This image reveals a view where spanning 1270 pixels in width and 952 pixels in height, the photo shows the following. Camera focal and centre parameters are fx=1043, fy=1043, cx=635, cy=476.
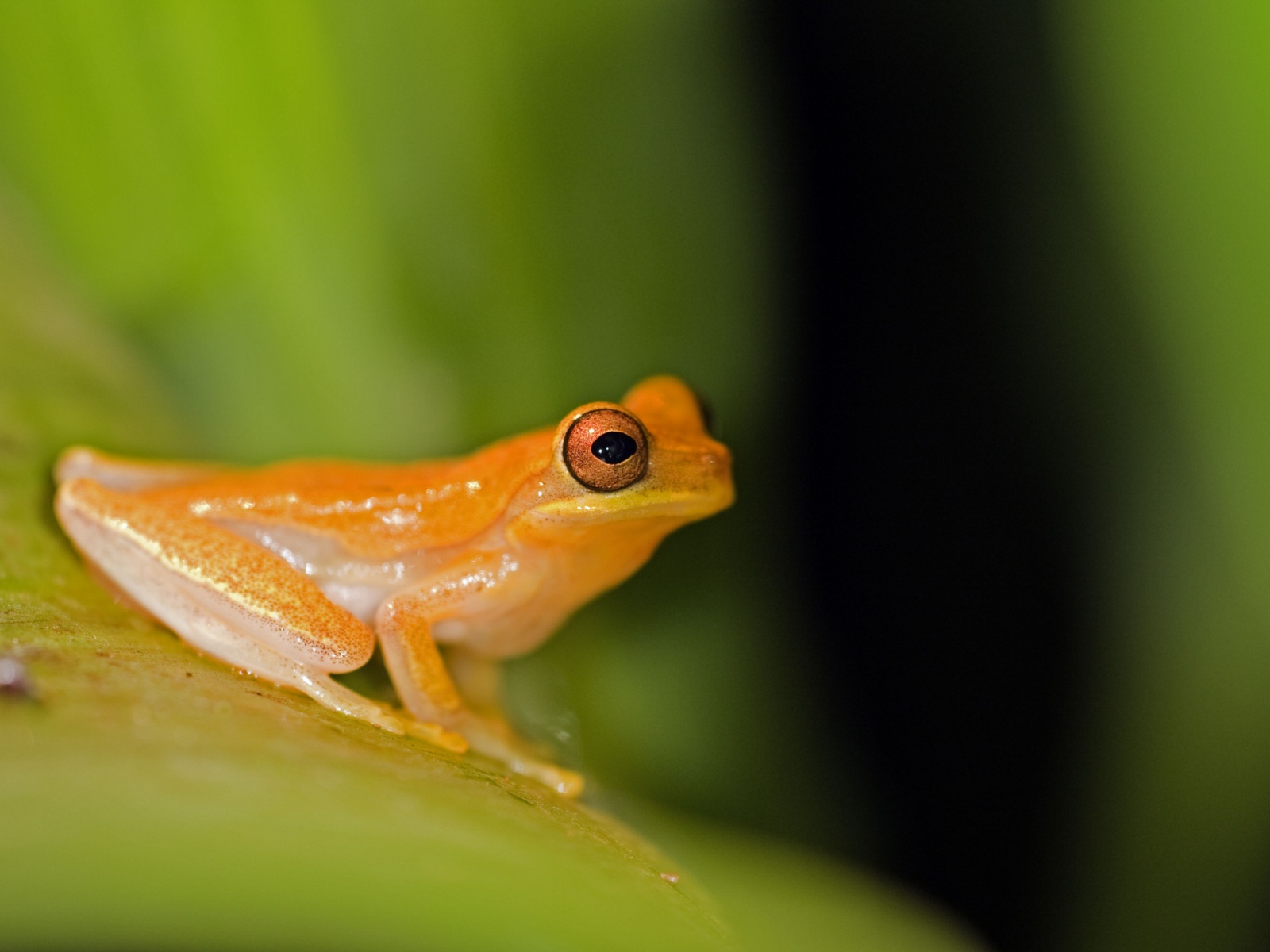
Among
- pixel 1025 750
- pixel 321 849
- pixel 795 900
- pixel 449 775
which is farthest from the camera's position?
pixel 1025 750

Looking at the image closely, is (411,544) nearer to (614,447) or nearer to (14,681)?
(614,447)

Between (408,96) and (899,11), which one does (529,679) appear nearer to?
(408,96)

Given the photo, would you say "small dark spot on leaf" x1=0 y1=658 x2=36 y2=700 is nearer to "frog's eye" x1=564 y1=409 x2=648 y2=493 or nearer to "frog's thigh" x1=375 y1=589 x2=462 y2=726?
"frog's thigh" x1=375 y1=589 x2=462 y2=726

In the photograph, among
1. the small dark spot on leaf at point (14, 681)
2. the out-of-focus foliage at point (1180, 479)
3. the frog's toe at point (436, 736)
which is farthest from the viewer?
the frog's toe at point (436, 736)

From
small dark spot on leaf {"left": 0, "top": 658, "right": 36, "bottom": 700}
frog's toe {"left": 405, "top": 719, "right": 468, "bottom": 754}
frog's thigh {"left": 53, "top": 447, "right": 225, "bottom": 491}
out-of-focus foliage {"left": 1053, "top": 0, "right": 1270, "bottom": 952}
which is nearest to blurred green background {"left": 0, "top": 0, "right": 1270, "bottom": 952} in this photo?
out-of-focus foliage {"left": 1053, "top": 0, "right": 1270, "bottom": 952}

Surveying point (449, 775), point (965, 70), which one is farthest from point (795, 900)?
point (965, 70)

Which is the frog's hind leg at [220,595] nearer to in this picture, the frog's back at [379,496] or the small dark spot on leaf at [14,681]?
the frog's back at [379,496]

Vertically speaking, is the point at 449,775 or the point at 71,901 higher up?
the point at 449,775

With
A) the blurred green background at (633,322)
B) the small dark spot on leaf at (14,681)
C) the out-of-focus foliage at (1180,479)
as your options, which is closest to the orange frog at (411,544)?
the blurred green background at (633,322)
